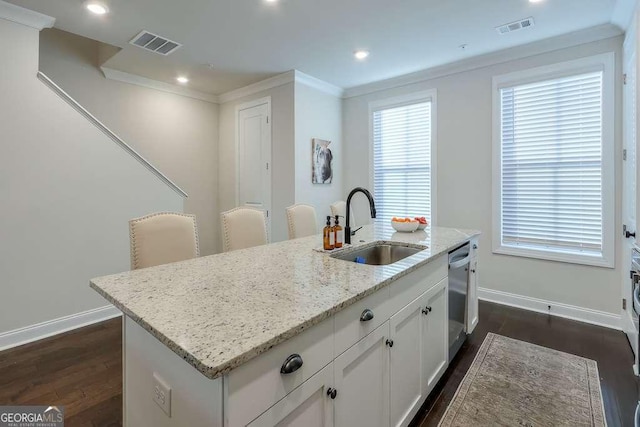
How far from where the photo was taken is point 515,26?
9.64ft

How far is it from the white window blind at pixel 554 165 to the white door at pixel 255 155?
9.75 feet

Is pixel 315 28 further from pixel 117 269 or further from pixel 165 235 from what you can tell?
pixel 117 269

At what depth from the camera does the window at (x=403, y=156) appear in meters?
4.19

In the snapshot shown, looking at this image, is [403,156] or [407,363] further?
[403,156]

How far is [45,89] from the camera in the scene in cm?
275

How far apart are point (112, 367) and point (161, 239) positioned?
1.12m

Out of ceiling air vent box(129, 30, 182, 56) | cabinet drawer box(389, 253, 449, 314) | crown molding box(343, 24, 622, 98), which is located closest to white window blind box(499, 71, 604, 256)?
crown molding box(343, 24, 622, 98)

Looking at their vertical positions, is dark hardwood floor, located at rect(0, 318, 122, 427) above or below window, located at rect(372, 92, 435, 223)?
below

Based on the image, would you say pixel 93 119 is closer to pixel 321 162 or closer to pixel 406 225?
pixel 321 162

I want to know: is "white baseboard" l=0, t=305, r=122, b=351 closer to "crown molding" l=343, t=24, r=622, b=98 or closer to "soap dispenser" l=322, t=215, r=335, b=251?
"soap dispenser" l=322, t=215, r=335, b=251

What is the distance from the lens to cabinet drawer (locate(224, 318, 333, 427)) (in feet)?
2.48

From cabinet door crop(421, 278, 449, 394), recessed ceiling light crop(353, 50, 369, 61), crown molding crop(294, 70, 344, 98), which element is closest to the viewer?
cabinet door crop(421, 278, 449, 394)

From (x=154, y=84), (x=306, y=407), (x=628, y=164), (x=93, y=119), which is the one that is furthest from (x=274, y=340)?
(x=154, y=84)

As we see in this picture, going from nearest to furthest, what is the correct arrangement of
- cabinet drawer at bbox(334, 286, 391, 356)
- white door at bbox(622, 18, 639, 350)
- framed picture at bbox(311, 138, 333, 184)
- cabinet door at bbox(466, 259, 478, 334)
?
cabinet drawer at bbox(334, 286, 391, 356) < white door at bbox(622, 18, 639, 350) < cabinet door at bbox(466, 259, 478, 334) < framed picture at bbox(311, 138, 333, 184)
